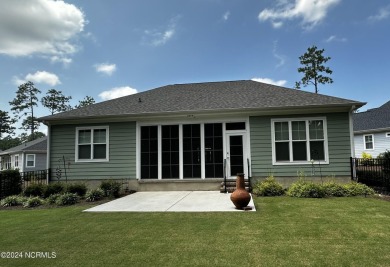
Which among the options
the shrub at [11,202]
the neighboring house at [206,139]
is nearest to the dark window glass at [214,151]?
the neighboring house at [206,139]

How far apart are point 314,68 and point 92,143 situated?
30274 mm

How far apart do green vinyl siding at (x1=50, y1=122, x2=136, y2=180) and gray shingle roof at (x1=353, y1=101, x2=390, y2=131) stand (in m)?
19.9

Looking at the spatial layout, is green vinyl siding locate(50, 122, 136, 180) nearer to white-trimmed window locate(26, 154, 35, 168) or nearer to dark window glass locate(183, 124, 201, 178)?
dark window glass locate(183, 124, 201, 178)

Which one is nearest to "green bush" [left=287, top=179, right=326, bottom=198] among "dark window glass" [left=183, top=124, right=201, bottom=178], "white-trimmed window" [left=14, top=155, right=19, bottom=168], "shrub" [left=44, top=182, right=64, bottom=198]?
"dark window glass" [left=183, top=124, right=201, bottom=178]

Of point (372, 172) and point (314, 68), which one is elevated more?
point (314, 68)

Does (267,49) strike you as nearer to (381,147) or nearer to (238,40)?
(238,40)

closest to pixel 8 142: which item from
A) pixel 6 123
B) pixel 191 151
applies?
pixel 6 123

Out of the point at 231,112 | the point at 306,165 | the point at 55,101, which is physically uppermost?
the point at 55,101

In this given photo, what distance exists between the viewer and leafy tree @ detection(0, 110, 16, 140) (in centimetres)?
5153

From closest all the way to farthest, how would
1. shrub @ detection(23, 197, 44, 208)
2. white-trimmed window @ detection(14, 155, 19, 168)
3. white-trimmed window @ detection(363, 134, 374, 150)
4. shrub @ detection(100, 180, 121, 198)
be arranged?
shrub @ detection(23, 197, 44, 208)
shrub @ detection(100, 180, 121, 198)
white-trimmed window @ detection(363, 134, 374, 150)
white-trimmed window @ detection(14, 155, 19, 168)

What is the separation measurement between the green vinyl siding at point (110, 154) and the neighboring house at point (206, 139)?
4 cm

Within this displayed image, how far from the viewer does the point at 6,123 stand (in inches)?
2077

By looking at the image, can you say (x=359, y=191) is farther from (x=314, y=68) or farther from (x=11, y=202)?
(x=314, y=68)

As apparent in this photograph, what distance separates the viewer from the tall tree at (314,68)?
33562 mm
